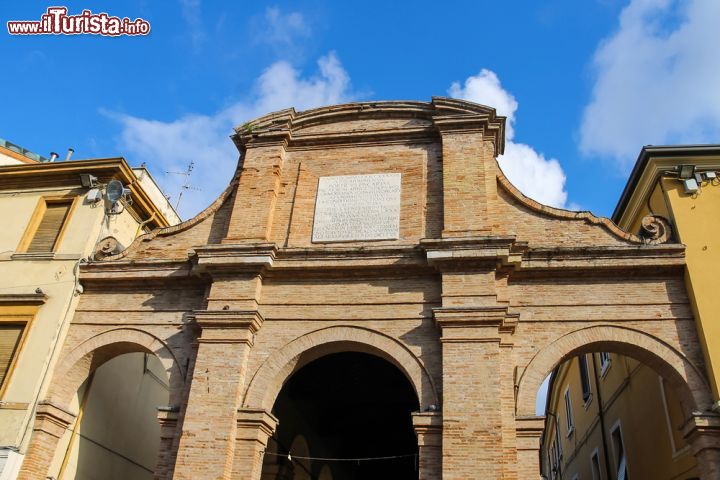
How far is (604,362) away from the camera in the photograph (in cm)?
1700

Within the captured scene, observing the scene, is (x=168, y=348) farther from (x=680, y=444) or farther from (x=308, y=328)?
(x=680, y=444)

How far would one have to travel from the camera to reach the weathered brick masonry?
10.2m

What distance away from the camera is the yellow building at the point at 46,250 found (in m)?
11.9

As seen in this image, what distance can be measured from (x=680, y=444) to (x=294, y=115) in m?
10.5

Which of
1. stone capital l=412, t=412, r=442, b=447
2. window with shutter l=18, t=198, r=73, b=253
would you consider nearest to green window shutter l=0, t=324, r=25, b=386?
window with shutter l=18, t=198, r=73, b=253

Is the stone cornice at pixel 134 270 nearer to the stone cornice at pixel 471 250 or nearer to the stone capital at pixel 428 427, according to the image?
the stone cornice at pixel 471 250

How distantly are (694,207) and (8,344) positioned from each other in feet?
45.4

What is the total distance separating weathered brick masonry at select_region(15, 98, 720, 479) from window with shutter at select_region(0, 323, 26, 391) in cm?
113

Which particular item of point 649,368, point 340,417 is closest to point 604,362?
point 649,368

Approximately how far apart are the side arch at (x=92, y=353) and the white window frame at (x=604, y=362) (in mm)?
11350

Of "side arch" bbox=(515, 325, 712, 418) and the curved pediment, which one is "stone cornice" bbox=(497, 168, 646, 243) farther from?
"side arch" bbox=(515, 325, 712, 418)

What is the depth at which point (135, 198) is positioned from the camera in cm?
1499

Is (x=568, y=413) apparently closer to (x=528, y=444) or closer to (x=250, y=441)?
(x=528, y=444)

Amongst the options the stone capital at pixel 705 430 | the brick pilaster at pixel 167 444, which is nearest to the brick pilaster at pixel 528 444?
the stone capital at pixel 705 430
